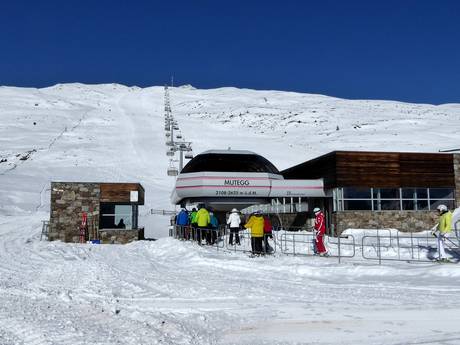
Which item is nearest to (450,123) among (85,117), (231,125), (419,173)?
(231,125)

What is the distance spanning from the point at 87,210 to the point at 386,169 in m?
14.0

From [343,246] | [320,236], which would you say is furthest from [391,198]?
[320,236]

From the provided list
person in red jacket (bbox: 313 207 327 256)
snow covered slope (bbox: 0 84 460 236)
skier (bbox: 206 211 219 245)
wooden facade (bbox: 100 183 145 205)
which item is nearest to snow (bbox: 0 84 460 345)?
person in red jacket (bbox: 313 207 327 256)

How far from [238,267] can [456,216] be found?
12.8 metres

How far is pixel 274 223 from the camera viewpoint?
31.8 m

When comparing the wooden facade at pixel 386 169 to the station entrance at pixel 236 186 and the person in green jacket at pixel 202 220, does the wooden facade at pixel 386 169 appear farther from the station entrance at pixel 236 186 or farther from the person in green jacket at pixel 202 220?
the person in green jacket at pixel 202 220

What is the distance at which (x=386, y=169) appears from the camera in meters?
25.0

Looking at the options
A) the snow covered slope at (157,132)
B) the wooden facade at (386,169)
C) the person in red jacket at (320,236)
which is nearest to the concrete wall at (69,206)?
the snow covered slope at (157,132)

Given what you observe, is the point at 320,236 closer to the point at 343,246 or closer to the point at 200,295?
the point at 343,246

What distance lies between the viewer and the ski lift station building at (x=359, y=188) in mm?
24297

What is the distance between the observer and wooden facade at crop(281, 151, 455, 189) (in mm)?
24375

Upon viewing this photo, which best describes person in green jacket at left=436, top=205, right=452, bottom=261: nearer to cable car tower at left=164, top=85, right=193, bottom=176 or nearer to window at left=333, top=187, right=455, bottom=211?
window at left=333, top=187, right=455, bottom=211

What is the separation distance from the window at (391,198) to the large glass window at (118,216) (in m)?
9.89

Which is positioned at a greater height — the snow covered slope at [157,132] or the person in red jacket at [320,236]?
the snow covered slope at [157,132]
